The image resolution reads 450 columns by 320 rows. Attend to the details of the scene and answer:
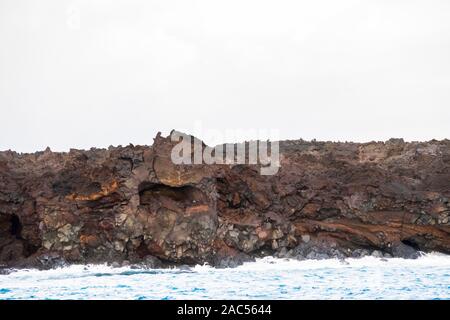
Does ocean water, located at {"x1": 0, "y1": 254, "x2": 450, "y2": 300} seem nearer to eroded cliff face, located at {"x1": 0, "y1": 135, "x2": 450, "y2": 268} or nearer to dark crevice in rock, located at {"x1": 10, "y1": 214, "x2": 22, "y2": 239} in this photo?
eroded cliff face, located at {"x1": 0, "y1": 135, "x2": 450, "y2": 268}

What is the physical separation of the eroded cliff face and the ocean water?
44.6 inches

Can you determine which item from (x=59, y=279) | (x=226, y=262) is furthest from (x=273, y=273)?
(x=59, y=279)

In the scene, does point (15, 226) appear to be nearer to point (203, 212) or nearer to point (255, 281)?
point (203, 212)

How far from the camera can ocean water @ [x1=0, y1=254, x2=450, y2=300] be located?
17.4 metres

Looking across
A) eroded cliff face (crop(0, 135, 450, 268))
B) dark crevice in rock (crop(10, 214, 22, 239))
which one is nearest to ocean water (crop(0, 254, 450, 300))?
eroded cliff face (crop(0, 135, 450, 268))

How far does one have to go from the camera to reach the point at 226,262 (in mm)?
24922

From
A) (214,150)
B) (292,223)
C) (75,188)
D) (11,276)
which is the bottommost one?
(11,276)

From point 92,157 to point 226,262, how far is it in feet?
42.9

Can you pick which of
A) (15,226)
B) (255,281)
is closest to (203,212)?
(255,281)

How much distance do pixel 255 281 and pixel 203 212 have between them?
20.5ft

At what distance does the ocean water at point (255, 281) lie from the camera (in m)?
17.4

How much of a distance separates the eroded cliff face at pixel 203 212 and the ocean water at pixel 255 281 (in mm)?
1132

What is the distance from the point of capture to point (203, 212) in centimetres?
2573

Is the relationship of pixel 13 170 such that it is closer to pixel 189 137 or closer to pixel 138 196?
pixel 138 196
